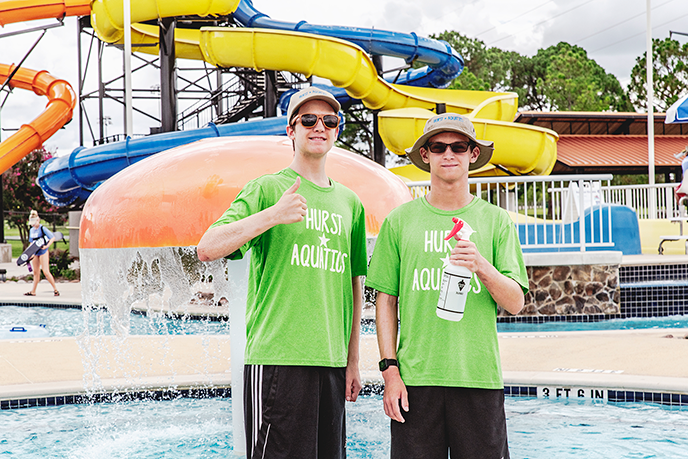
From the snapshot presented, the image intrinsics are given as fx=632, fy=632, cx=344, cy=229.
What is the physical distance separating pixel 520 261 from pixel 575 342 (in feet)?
18.1

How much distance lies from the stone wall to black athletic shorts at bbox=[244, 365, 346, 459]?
8068 millimetres

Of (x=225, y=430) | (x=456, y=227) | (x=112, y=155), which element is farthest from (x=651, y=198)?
(x=456, y=227)

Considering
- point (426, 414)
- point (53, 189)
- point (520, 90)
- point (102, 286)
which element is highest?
point (520, 90)

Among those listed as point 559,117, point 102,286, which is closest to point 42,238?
point 102,286

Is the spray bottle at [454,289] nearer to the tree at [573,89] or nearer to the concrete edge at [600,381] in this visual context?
the concrete edge at [600,381]

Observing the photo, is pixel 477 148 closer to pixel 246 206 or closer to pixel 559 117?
pixel 246 206

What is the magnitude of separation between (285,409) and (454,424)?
0.59 meters

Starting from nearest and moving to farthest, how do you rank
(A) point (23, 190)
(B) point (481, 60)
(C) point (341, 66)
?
1. (C) point (341, 66)
2. (A) point (23, 190)
3. (B) point (481, 60)

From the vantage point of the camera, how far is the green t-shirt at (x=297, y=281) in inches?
86.8

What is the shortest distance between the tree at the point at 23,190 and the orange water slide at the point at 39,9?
13107mm

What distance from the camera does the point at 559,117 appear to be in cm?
2228

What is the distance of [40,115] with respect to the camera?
2038 cm

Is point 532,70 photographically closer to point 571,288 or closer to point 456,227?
point 571,288

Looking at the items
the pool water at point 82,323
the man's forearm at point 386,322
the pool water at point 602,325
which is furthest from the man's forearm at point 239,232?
the pool water at point 602,325
